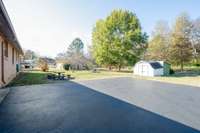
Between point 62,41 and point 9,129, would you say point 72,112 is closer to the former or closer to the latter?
point 9,129

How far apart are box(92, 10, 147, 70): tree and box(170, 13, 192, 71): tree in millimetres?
6479

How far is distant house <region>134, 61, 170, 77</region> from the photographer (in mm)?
26734

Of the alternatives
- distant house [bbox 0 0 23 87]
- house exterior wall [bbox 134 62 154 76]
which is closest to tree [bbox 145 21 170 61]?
house exterior wall [bbox 134 62 154 76]

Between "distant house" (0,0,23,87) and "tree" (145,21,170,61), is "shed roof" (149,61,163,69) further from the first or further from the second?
"distant house" (0,0,23,87)

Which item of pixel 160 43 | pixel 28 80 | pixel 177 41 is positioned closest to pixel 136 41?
pixel 160 43

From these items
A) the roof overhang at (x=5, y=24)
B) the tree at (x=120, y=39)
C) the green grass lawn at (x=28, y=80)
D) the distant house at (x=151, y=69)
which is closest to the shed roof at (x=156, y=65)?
the distant house at (x=151, y=69)

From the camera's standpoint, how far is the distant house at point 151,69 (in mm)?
26734

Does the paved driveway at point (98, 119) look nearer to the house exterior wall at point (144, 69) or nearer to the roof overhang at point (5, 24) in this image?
the roof overhang at point (5, 24)

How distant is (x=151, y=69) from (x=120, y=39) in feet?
30.0

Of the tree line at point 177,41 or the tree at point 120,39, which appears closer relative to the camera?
the tree at point 120,39

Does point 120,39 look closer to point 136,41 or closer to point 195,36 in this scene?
point 136,41

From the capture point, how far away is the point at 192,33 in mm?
35938

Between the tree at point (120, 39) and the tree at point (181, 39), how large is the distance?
6.48 m

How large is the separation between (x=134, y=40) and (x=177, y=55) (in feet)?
32.5
